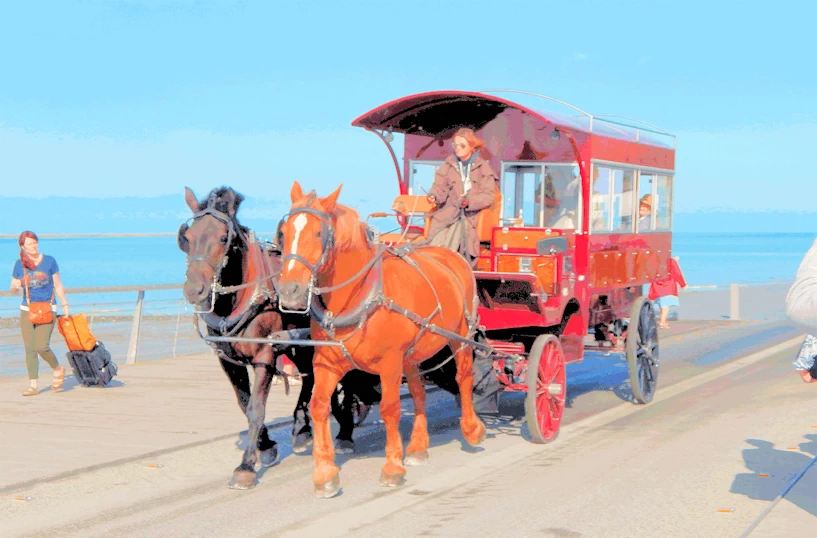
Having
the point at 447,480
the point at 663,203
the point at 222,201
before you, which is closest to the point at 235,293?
the point at 222,201

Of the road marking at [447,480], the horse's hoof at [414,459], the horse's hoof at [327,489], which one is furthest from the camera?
the horse's hoof at [414,459]

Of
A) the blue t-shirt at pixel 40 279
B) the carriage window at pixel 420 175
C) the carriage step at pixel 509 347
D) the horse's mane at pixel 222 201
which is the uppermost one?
the carriage window at pixel 420 175

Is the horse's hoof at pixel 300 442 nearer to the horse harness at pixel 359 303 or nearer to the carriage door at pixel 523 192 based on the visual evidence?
the horse harness at pixel 359 303

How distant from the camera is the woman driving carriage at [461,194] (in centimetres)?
996

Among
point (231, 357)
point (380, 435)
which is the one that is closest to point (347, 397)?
point (380, 435)

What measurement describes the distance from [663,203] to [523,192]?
272 cm

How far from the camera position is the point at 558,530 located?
682 cm

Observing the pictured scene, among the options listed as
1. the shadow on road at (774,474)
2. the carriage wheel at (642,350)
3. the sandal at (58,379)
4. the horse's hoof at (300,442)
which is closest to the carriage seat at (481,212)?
the carriage wheel at (642,350)

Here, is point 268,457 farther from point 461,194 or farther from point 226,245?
point 461,194

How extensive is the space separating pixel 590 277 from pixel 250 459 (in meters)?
4.35

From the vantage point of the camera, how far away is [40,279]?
12.3 metres

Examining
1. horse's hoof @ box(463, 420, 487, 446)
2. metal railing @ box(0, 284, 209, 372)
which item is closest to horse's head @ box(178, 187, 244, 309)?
horse's hoof @ box(463, 420, 487, 446)

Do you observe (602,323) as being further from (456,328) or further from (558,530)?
(558,530)

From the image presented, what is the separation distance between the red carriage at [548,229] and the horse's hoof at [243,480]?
8.47ft
